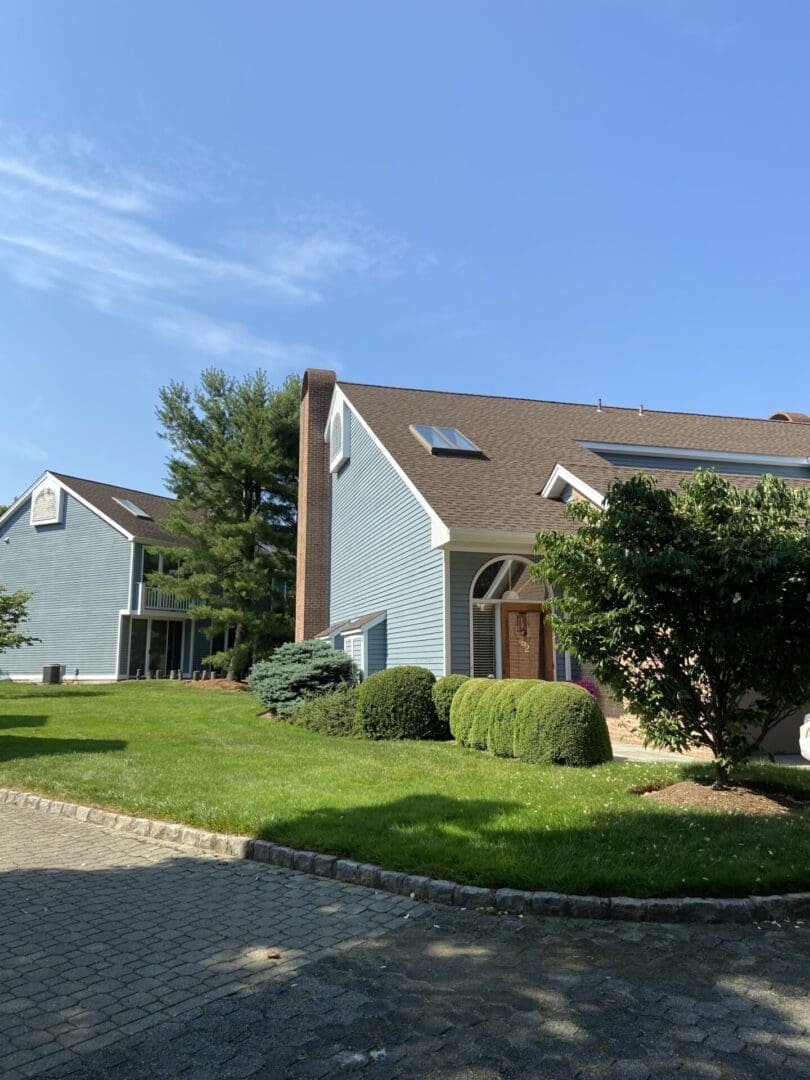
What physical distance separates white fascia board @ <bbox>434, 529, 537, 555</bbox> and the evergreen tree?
16.2 m

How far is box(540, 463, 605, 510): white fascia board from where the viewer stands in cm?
1355

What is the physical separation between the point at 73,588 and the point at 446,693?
24446 millimetres

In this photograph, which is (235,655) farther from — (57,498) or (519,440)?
(519,440)

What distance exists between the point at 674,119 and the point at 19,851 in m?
12.9

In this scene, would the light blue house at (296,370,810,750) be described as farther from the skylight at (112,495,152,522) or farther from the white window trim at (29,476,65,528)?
the white window trim at (29,476,65,528)

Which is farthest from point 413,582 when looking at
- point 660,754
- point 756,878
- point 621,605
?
Answer: point 756,878

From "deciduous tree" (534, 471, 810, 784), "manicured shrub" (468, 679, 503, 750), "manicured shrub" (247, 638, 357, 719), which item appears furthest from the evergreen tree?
"deciduous tree" (534, 471, 810, 784)

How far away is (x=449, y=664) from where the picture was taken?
14.0m

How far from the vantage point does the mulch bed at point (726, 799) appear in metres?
7.22

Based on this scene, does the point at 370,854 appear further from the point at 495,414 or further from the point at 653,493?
the point at 495,414

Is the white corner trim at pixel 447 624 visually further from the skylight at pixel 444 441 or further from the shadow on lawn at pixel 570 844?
the shadow on lawn at pixel 570 844

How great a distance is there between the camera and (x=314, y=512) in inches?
949

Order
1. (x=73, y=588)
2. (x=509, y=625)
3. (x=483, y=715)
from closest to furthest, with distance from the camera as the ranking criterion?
(x=483, y=715) < (x=509, y=625) < (x=73, y=588)

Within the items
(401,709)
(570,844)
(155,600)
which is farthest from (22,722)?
(155,600)
